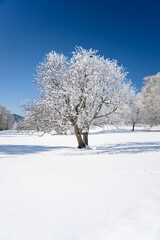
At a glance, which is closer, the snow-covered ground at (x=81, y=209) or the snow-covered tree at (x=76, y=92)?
the snow-covered ground at (x=81, y=209)

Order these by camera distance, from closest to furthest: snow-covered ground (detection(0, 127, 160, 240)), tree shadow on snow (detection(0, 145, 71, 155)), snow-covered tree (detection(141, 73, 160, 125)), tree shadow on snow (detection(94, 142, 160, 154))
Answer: snow-covered ground (detection(0, 127, 160, 240)) < tree shadow on snow (detection(94, 142, 160, 154)) < tree shadow on snow (detection(0, 145, 71, 155)) < snow-covered tree (detection(141, 73, 160, 125))

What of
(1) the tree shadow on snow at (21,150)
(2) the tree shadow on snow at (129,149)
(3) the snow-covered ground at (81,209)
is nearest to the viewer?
(3) the snow-covered ground at (81,209)

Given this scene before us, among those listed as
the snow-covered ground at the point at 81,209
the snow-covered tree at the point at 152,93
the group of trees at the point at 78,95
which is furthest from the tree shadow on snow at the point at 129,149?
the snow-covered tree at the point at 152,93

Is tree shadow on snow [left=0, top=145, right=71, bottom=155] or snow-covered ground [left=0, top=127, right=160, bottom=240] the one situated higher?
snow-covered ground [left=0, top=127, right=160, bottom=240]

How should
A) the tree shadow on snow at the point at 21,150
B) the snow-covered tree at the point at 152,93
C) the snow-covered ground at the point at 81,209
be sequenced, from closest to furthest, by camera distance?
the snow-covered ground at the point at 81,209
the tree shadow on snow at the point at 21,150
the snow-covered tree at the point at 152,93

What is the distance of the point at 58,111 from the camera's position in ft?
44.0

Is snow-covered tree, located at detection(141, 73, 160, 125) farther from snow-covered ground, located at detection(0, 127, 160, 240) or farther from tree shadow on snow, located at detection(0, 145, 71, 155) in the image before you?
snow-covered ground, located at detection(0, 127, 160, 240)

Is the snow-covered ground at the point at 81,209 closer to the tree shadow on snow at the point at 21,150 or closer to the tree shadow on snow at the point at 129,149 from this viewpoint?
the tree shadow on snow at the point at 129,149

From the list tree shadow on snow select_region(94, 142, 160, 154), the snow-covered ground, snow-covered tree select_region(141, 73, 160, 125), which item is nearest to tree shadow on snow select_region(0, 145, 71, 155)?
tree shadow on snow select_region(94, 142, 160, 154)

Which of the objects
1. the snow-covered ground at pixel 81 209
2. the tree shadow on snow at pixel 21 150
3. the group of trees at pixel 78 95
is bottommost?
the tree shadow on snow at pixel 21 150

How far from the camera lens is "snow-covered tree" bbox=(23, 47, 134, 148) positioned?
13.2 m

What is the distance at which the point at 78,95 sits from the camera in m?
13.4

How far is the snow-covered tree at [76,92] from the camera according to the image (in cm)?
1323

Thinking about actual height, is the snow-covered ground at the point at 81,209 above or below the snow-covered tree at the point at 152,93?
below
